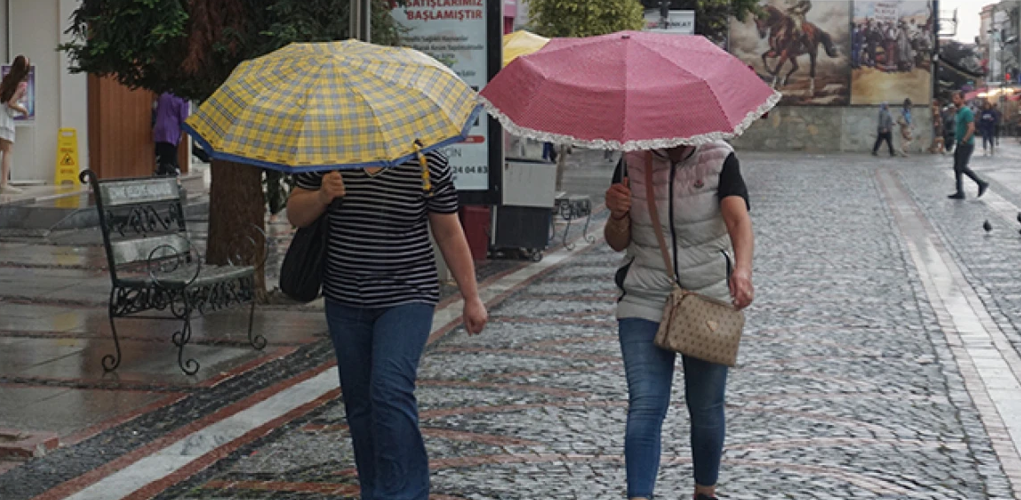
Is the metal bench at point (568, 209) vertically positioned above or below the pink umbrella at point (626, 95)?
below

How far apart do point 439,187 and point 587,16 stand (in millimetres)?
17632

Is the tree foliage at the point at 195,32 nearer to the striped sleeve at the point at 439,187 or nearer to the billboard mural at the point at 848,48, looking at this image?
the striped sleeve at the point at 439,187

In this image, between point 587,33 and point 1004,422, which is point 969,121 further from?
point 1004,422

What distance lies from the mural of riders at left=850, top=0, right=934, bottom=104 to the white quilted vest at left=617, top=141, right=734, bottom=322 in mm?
48349

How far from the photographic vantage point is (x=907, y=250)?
16297 mm

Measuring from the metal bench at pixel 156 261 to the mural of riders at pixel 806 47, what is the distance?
146ft

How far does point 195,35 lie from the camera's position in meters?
10.0

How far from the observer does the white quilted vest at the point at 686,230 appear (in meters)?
5.23

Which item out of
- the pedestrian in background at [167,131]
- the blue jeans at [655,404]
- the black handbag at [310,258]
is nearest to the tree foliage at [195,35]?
the black handbag at [310,258]

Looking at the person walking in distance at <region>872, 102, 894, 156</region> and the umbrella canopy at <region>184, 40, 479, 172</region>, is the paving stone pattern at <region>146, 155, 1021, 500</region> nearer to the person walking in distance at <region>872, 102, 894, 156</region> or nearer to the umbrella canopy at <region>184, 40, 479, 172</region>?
the umbrella canopy at <region>184, 40, 479, 172</region>

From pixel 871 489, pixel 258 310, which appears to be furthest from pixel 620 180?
pixel 258 310

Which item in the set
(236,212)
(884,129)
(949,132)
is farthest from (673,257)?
(949,132)

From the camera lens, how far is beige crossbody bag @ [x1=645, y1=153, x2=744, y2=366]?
5.11 m

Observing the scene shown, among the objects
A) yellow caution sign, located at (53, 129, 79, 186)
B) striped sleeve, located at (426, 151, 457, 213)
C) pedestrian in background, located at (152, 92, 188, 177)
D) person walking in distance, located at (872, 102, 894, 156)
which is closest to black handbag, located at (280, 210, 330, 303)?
striped sleeve, located at (426, 151, 457, 213)
